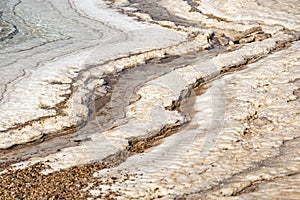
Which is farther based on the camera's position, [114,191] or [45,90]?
[45,90]

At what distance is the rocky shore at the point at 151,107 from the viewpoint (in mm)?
6605

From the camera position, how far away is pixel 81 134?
874 centimetres

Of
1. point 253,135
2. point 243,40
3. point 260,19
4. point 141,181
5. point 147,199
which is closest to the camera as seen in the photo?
point 147,199

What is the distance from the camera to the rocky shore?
6.61m

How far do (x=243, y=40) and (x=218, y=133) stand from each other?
7.20m

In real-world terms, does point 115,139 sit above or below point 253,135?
below

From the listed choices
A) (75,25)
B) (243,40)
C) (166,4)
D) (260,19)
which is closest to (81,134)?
(243,40)

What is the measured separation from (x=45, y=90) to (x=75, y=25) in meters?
6.80

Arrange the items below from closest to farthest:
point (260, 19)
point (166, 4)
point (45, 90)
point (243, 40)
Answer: point (45, 90) → point (243, 40) → point (260, 19) → point (166, 4)

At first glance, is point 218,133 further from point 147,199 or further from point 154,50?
point 154,50

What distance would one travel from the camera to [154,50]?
13.6 m

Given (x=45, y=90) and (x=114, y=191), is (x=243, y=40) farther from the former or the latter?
(x=114, y=191)

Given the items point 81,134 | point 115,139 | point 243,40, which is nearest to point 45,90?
point 81,134

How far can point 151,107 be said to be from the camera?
31.3 feet
